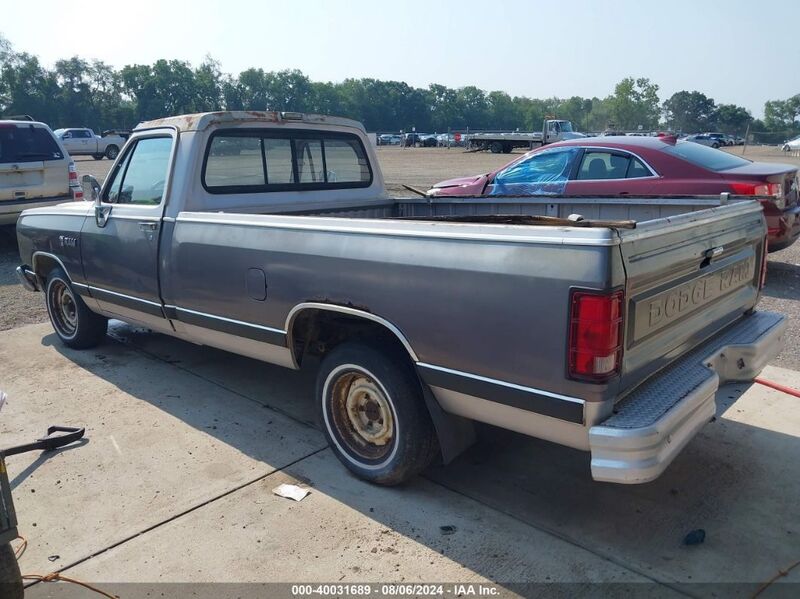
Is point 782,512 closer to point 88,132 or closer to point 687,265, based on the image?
point 687,265

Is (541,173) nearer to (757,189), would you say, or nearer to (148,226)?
(757,189)

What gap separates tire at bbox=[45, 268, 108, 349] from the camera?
5.75 m

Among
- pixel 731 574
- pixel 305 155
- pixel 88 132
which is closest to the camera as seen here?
pixel 731 574

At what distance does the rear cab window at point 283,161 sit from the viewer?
460 centimetres

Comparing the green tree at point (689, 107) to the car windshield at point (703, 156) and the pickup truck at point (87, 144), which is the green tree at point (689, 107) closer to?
the pickup truck at point (87, 144)

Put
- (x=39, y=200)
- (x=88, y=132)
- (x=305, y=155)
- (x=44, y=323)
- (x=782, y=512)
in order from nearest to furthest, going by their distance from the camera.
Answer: (x=782, y=512)
(x=305, y=155)
(x=44, y=323)
(x=39, y=200)
(x=88, y=132)

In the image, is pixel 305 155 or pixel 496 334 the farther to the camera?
pixel 305 155

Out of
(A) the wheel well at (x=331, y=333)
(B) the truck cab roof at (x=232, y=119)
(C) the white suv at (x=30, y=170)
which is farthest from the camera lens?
(C) the white suv at (x=30, y=170)

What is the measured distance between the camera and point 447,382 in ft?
9.96

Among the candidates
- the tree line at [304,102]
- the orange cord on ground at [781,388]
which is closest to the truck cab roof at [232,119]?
the orange cord on ground at [781,388]

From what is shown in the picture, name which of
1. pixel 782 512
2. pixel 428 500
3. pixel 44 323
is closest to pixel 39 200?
pixel 44 323

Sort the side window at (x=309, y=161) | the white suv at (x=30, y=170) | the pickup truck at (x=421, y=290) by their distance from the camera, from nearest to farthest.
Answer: the pickup truck at (x=421, y=290) → the side window at (x=309, y=161) → the white suv at (x=30, y=170)

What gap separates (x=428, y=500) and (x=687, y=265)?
172cm

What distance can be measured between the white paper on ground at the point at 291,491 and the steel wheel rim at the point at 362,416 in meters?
0.35
